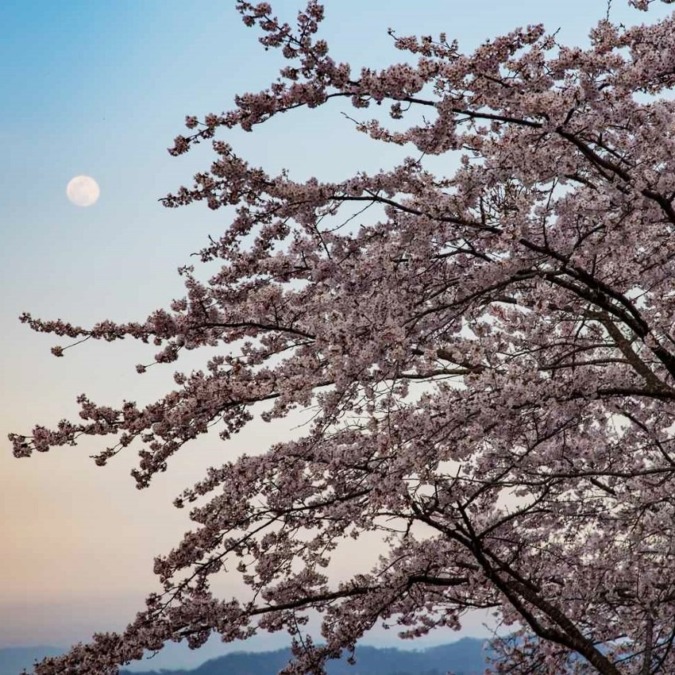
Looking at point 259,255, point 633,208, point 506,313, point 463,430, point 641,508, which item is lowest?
point 641,508

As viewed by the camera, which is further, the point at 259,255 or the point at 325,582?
the point at 325,582

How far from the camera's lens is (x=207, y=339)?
8773mm

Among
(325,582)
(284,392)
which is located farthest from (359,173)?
(325,582)

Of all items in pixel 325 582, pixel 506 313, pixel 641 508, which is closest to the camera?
pixel 641 508

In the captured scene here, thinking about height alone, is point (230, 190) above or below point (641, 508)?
above

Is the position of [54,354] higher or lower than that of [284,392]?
higher

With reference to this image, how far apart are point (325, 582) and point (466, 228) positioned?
15.3 feet

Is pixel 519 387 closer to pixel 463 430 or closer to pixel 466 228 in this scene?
pixel 463 430

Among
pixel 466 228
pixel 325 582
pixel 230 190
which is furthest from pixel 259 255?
pixel 325 582

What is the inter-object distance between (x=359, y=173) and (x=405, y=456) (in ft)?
7.62

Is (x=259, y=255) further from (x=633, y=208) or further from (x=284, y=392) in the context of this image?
(x=633, y=208)

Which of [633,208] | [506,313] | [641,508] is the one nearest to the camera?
[633,208]

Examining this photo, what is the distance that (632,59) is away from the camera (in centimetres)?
693

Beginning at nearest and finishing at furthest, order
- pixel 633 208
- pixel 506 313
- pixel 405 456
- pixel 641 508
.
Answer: pixel 405 456 → pixel 633 208 → pixel 641 508 → pixel 506 313
